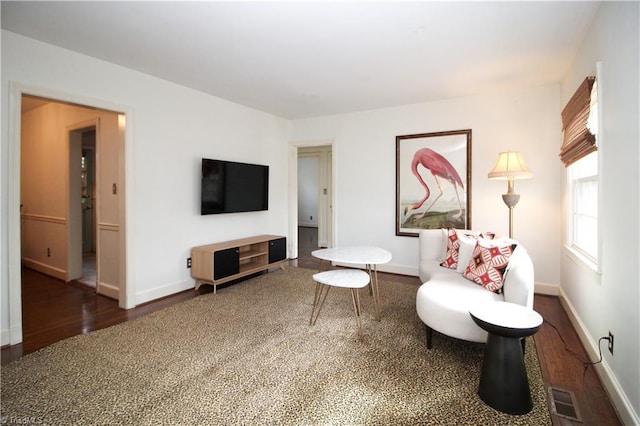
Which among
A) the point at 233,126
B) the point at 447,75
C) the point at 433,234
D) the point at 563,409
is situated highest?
the point at 447,75

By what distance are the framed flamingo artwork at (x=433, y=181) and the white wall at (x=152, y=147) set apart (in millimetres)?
2251

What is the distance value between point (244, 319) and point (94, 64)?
2740 millimetres

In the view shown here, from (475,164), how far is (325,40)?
2549 millimetres

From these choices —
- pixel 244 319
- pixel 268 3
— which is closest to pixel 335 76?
pixel 268 3

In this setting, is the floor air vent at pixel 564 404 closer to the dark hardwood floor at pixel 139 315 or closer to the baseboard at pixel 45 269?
the dark hardwood floor at pixel 139 315

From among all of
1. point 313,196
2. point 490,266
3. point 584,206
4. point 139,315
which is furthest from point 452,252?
point 313,196

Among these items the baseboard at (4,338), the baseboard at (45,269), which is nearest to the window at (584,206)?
the baseboard at (4,338)

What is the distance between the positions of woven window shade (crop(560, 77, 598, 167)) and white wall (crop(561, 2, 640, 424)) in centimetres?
14

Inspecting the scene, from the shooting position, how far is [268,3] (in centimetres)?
208

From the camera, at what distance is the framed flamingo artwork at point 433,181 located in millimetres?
4082

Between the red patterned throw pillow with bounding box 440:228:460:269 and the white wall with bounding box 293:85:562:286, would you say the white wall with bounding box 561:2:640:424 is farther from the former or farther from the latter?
the white wall with bounding box 293:85:562:286

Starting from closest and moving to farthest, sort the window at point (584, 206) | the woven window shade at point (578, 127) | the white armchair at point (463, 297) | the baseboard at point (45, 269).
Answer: the white armchair at point (463, 297) → the woven window shade at point (578, 127) → the window at point (584, 206) → the baseboard at point (45, 269)

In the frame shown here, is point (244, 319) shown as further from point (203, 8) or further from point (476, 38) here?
point (476, 38)

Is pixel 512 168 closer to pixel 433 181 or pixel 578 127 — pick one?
pixel 578 127
